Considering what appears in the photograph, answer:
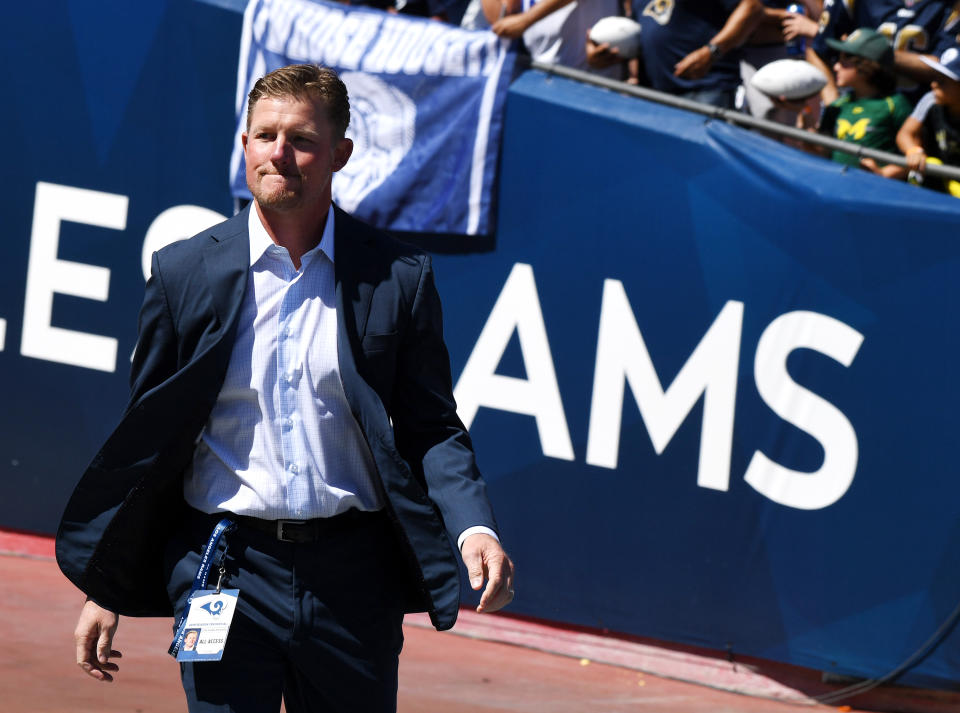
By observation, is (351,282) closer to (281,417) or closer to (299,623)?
(281,417)

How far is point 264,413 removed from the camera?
270cm

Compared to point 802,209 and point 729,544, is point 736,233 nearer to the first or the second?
point 802,209

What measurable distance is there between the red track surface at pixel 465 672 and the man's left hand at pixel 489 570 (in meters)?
2.67

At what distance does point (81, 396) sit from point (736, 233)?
10.6ft

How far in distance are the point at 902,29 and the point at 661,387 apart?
2582mm

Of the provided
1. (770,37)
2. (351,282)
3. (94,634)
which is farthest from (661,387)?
(94,634)

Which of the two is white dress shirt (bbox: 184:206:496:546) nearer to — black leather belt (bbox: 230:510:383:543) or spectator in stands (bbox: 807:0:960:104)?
black leather belt (bbox: 230:510:383:543)

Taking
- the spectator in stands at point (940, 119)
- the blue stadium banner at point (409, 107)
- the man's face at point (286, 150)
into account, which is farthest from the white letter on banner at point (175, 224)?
the man's face at point (286, 150)

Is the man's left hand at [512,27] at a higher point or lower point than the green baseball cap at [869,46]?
lower

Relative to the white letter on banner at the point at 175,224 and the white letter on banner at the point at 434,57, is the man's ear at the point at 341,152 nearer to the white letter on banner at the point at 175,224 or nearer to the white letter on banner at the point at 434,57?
the white letter on banner at the point at 434,57

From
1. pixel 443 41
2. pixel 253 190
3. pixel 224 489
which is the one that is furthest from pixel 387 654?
pixel 443 41

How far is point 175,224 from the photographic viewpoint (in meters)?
6.45

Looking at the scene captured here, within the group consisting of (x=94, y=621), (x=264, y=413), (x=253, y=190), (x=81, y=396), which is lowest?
(x=81, y=396)

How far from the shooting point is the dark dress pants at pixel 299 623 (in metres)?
2.65
